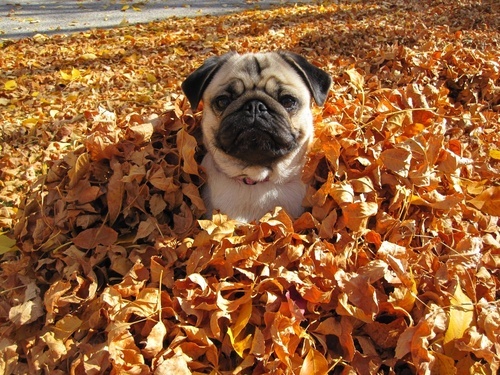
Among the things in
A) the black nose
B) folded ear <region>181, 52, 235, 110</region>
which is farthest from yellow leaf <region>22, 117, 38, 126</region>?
the black nose

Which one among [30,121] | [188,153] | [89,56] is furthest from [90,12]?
[188,153]

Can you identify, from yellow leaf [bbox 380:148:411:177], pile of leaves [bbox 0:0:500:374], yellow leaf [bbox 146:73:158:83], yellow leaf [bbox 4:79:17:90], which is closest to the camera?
pile of leaves [bbox 0:0:500:374]

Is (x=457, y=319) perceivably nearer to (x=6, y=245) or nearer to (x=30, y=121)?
(x=6, y=245)

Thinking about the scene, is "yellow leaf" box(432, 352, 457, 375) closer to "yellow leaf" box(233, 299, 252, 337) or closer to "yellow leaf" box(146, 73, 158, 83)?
"yellow leaf" box(233, 299, 252, 337)

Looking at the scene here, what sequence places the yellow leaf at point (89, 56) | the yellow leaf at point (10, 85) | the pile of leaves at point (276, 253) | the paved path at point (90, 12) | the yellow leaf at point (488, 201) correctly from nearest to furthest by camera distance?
the pile of leaves at point (276, 253) < the yellow leaf at point (488, 201) < the yellow leaf at point (10, 85) < the yellow leaf at point (89, 56) < the paved path at point (90, 12)

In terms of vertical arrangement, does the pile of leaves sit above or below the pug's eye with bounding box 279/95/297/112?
below

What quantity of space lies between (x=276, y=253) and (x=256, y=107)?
87 centimetres

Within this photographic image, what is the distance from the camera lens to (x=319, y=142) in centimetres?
299

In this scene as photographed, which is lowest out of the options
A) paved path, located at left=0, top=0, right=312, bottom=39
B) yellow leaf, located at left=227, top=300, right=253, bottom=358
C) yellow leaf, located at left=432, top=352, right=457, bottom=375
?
yellow leaf, located at left=432, top=352, right=457, bottom=375

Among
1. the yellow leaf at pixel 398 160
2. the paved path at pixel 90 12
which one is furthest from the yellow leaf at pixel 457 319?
the paved path at pixel 90 12

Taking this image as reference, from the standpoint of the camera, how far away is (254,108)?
2.79 m

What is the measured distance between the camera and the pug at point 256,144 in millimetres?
2830

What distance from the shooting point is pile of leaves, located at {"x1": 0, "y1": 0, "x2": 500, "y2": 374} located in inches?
85.6

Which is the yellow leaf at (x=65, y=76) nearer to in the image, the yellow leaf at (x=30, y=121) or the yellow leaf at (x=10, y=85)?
the yellow leaf at (x=10, y=85)
